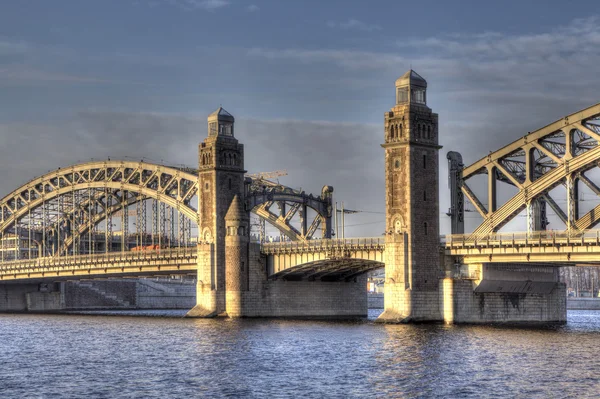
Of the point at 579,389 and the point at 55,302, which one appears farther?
the point at 55,302

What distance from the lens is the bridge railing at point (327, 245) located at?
12180cm

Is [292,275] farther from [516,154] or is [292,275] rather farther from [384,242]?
[516,154]

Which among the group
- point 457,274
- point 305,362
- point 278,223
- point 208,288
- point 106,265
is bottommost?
point 305,362

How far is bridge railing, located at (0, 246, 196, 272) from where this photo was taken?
14912 cm

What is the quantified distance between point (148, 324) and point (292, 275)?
63.9ft

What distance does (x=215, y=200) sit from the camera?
140750 mm

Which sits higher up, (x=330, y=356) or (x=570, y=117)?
(x=570, y=117)

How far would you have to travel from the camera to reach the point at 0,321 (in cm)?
14750

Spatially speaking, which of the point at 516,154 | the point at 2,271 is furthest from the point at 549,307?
the point at 2,271

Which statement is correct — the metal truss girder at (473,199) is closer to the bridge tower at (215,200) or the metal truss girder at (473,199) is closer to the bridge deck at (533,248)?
the bridge deck at (533,248)

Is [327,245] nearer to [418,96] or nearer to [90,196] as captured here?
[418,96]

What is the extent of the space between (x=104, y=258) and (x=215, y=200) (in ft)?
107

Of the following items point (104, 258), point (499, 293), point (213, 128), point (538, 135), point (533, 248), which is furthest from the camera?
point (104, 258)

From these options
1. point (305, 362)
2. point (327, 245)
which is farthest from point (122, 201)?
point (305, 362)
